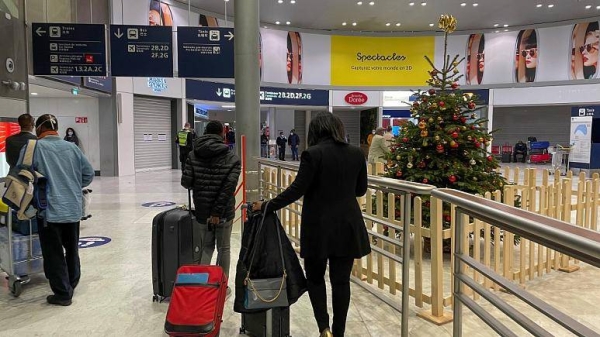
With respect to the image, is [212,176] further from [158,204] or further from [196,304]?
[158,204]

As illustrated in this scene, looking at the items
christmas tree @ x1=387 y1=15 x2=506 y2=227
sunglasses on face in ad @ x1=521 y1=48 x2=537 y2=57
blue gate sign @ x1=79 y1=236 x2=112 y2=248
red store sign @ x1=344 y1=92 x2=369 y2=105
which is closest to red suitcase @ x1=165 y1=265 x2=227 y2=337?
christmas tree @ x1=387 y1=15 x2=506 y2=227

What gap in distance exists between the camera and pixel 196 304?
232 centimetres

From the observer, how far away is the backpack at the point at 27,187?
10.2 ft

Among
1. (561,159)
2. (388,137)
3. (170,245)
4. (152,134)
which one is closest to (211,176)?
(170,245)

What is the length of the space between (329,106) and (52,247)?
56.7 feet

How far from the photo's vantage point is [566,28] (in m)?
18.7

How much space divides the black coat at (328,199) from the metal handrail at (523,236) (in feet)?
1.56

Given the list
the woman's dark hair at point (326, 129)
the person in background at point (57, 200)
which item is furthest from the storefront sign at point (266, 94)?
the woman's dark hair at point (326, 129)

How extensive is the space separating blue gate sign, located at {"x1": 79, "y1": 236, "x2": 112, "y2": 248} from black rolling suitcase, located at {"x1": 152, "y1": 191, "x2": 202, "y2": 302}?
7.22 feet

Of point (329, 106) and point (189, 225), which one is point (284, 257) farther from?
point (329, 106)

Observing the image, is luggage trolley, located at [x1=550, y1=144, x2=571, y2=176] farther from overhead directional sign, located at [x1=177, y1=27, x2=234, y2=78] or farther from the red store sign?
overhead directional sign, located at [x1=177, y1=27, x2=234, y2=78]

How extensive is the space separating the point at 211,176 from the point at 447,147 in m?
2.81

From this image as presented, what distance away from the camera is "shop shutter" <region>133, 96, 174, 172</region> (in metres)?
14.3

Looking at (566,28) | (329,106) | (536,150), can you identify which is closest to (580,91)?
(566,28)
